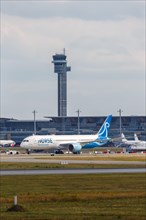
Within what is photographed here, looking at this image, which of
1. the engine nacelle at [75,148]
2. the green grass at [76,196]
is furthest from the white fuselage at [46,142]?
the green grass at [76,196]

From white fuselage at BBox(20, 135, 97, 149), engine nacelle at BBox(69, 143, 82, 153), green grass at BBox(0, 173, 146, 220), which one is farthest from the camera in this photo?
white fuselage at BBox(20, 135, 97, 149)

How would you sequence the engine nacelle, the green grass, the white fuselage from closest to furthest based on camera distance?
the green grass
the engine nacelle
the white fuselage

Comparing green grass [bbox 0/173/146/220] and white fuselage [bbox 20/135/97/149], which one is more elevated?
white fuselage [bbox 20/135/97/149]

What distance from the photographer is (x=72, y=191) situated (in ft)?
203

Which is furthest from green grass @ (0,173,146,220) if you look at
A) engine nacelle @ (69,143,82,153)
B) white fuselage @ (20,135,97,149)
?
white fuselage @ (20,135,97,149)

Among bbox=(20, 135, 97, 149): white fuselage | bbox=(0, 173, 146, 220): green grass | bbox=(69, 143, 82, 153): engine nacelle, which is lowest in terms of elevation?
bbox=(0, 173, 146, 220): green grass

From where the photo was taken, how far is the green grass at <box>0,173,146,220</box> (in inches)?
1770

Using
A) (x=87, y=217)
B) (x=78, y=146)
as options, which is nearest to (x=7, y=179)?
(x=87, y=217)

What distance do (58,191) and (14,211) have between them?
51.1 feet

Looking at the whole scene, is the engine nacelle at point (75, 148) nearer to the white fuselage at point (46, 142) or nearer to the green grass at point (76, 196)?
the white fuselage at point (46, 142)

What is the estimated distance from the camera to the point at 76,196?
185ft

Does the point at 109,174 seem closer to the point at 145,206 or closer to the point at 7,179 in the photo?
the point at 7,179

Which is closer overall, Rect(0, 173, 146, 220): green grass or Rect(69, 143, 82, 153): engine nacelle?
Rect(0, 173, 146, 220): green grass

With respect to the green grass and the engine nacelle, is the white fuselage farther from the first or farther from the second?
the green grass
